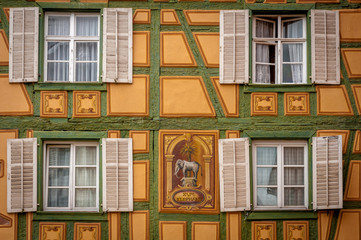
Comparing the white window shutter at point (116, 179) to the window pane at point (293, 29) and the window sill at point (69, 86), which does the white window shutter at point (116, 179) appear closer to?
the window sill at point (69, 86)

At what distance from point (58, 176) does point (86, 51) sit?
2.25 metres

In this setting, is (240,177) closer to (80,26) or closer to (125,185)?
(125,185)

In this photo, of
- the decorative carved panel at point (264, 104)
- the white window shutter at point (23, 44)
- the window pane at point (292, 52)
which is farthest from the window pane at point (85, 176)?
the window pane at point (292, 52)

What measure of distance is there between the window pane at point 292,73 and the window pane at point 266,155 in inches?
49.8

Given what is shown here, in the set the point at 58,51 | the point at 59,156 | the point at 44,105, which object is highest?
the point at 58,51

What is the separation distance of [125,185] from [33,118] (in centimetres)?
196

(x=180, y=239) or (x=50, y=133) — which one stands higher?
(x=50, y=133)

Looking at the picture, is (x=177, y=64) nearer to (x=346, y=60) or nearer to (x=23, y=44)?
(x=23, y=44)

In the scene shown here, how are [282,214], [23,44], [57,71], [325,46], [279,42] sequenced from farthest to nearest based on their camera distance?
[279,42]
[57,71]
[325,46]
[23,44]
[282,214]

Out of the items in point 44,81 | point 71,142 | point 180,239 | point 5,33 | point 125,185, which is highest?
point 5,33

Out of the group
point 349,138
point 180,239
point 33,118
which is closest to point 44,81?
point 33,118

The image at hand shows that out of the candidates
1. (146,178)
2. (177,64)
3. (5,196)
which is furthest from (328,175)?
(5,196)

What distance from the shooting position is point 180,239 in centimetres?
865

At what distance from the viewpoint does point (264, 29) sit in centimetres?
920
